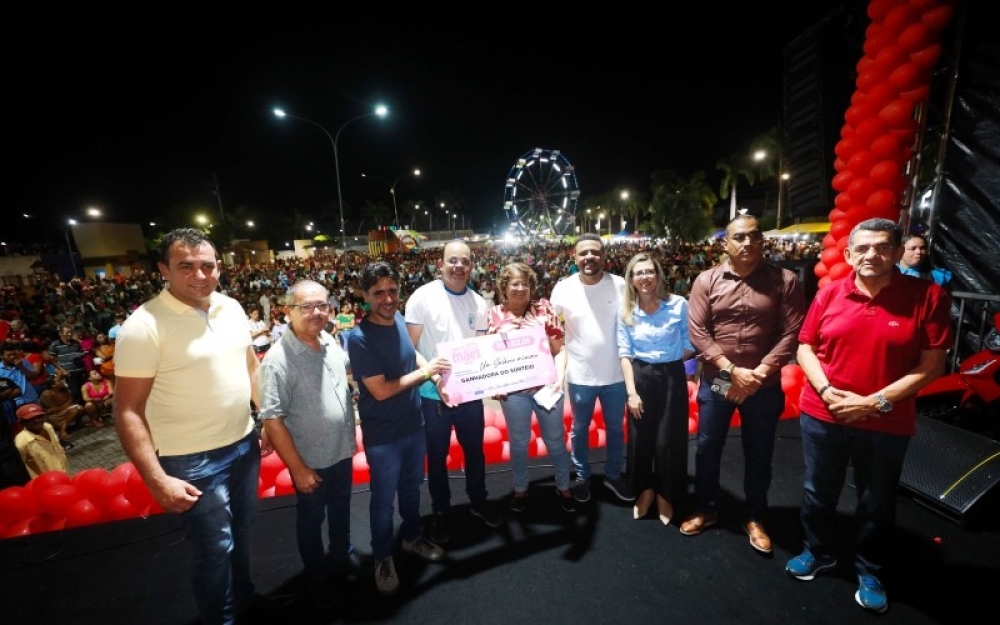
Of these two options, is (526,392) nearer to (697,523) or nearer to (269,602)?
(697,523)

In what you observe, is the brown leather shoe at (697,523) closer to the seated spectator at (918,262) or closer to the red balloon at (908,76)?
the seated spectator at (918,262)

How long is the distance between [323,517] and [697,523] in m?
2.65

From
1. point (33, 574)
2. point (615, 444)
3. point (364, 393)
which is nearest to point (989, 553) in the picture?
point (615, 444)

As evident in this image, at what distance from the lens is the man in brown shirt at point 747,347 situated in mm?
2840

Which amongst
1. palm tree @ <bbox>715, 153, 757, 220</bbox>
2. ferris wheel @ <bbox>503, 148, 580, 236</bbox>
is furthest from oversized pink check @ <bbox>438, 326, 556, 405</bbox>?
palm tree @ <bbox>715, 153, 757, 220</bbox>

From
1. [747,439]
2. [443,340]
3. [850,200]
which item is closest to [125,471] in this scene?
[443,340]

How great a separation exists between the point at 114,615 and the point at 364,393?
217 centimetres

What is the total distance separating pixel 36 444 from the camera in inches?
187

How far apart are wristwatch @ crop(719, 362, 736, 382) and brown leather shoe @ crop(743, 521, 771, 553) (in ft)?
3.67

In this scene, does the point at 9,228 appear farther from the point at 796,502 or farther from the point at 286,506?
the point at 796,502

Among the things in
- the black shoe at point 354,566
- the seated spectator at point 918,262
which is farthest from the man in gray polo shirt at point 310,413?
the seated spectator at point 918,262

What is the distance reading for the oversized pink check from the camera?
2971 mm

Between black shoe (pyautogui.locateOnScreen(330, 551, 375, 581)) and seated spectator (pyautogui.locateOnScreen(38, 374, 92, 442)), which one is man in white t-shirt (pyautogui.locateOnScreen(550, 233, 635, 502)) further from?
seated spectator (pyautogui.locateOnScreen(38, 374, 92, 442))

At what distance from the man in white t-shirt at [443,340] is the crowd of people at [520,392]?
16 millimetres
